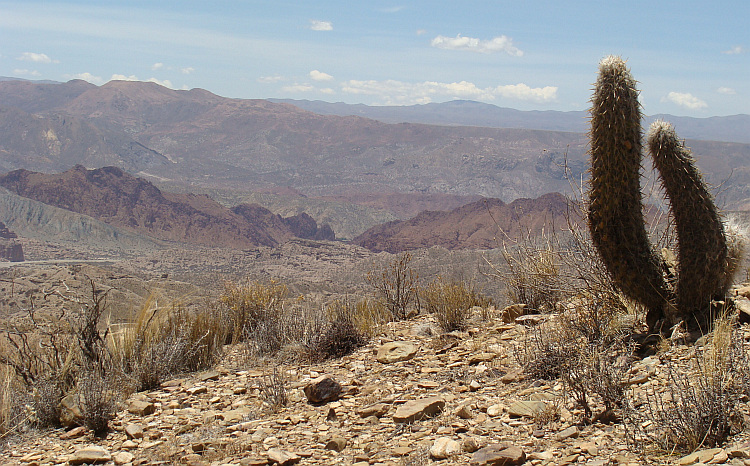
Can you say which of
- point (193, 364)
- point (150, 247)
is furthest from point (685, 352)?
point (150, 247)

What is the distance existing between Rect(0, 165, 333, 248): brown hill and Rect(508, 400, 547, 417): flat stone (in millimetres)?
80764

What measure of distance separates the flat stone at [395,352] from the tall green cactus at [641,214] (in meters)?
2.15

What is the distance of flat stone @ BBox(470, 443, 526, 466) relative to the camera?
10.8 feet

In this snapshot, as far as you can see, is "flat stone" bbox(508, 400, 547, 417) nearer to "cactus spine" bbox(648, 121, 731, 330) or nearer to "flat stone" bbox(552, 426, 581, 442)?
"flat stone" bbox(552, 426, 581, 442)

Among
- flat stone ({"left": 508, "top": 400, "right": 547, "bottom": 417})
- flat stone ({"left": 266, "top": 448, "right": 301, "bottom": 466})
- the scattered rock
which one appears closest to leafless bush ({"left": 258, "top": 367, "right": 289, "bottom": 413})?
flat stone ({"left": 266, "top": 448, "right": 301, "bottom": 466})

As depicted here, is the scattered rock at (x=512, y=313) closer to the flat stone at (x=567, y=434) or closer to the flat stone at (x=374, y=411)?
the flat stone at (x=374, y=411)

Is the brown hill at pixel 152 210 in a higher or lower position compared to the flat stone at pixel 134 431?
lower

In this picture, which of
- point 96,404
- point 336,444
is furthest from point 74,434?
point 336,444

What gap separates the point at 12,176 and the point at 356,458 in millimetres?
97242

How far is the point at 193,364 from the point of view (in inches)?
256

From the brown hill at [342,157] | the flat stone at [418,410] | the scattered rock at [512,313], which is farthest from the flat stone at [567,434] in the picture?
the brown hill at [342,157]

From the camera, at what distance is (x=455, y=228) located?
72562 mm

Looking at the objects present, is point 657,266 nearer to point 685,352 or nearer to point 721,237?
point 721,237

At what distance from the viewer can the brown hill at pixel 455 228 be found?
210 ft
